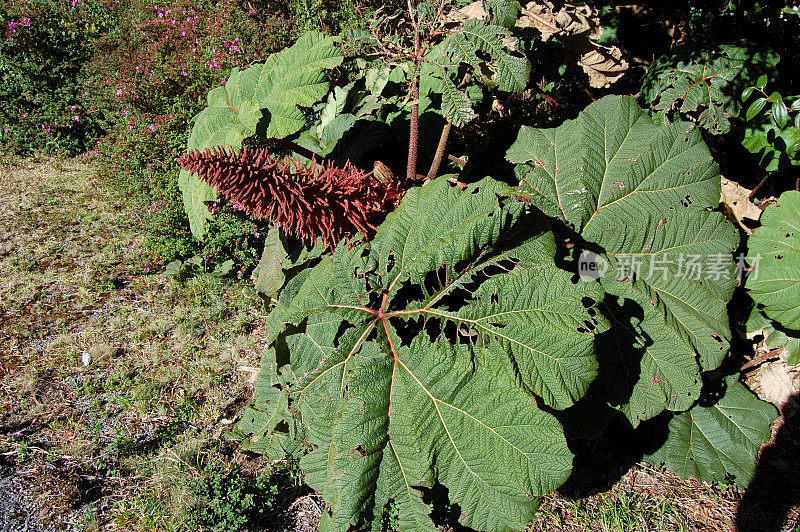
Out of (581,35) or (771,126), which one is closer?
(771,126)

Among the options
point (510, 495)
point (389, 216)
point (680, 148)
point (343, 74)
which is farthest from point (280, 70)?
point (510, 495)

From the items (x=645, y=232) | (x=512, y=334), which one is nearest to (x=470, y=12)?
(x=645, y=232)

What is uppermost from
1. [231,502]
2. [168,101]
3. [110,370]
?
[168,101]

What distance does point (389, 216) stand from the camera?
225 cm

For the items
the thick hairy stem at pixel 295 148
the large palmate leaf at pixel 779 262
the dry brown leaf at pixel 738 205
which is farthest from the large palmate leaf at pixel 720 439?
the thick hairy stem at pixel 295 148

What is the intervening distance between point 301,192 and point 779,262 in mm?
2091

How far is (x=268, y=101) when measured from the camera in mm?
2729

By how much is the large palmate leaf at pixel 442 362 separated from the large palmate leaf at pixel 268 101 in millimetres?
773

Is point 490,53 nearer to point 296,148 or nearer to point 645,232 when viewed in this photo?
Result: point 645,232

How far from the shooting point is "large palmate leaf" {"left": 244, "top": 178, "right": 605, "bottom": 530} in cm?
192

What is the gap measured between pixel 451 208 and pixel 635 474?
1.61 meters

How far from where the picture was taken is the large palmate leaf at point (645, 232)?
2244mm

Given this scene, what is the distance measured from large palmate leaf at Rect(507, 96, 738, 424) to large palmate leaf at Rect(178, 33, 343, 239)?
1.02m

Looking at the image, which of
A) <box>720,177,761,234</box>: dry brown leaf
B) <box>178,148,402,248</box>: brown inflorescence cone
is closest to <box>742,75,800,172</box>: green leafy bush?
<box>720,177,761,234</box>: dry brown leaf
